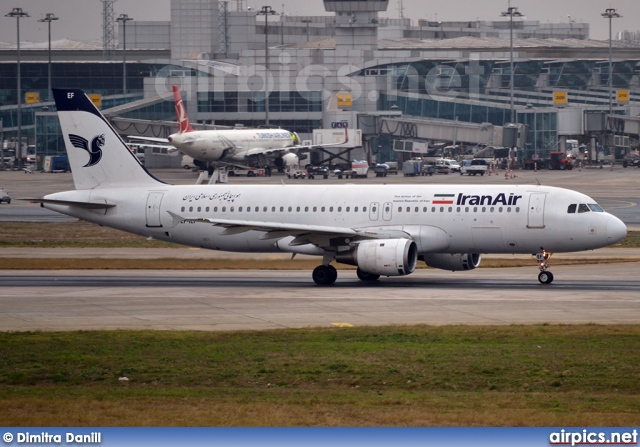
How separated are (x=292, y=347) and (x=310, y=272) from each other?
73.0ft

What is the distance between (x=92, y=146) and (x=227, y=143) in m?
84.0

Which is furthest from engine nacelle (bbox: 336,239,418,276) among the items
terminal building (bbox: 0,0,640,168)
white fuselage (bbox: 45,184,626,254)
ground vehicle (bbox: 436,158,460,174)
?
terminal building (bbox: 0,0,640,168)

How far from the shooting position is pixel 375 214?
45.8 m

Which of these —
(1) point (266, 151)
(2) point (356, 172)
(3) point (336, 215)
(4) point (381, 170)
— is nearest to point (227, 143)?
(1) point (266, 151)

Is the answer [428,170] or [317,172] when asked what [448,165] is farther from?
[317,172]

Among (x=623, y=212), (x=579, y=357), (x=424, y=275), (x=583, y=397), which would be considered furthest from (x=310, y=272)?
(x=623, y=212)

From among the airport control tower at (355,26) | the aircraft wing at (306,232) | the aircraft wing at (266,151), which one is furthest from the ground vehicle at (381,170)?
the aircraft wing at (306,232)

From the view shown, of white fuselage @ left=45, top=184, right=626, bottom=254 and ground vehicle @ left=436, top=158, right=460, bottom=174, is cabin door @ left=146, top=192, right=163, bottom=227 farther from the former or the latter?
ground vehicle @ left=436, top=158, right=460, bottom=174

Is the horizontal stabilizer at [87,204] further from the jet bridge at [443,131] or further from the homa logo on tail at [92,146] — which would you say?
the jet bridge at [443,131]

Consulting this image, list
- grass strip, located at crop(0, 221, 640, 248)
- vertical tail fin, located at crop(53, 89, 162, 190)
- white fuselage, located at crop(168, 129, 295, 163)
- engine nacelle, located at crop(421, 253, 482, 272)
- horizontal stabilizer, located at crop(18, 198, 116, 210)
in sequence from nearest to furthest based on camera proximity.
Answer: engine nacelle, located at crop(421, 253, 482, 272) → horizontal stabilizer, located at crop(18, 198, 116, 210) → vertical tail fin, located at crop(53, 89, 162, 190) → grass strip, located at crop(0, 221, 640, 248) → white fuselage, located at crop(168, 129, 295, 163)

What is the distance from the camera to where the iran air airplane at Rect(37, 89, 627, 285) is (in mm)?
43375

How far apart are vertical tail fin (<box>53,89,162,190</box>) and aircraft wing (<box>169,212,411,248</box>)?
18.7 feet

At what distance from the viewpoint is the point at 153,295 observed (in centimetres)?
4122

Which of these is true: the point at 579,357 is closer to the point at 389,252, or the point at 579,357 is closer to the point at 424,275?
the point at 389,252
